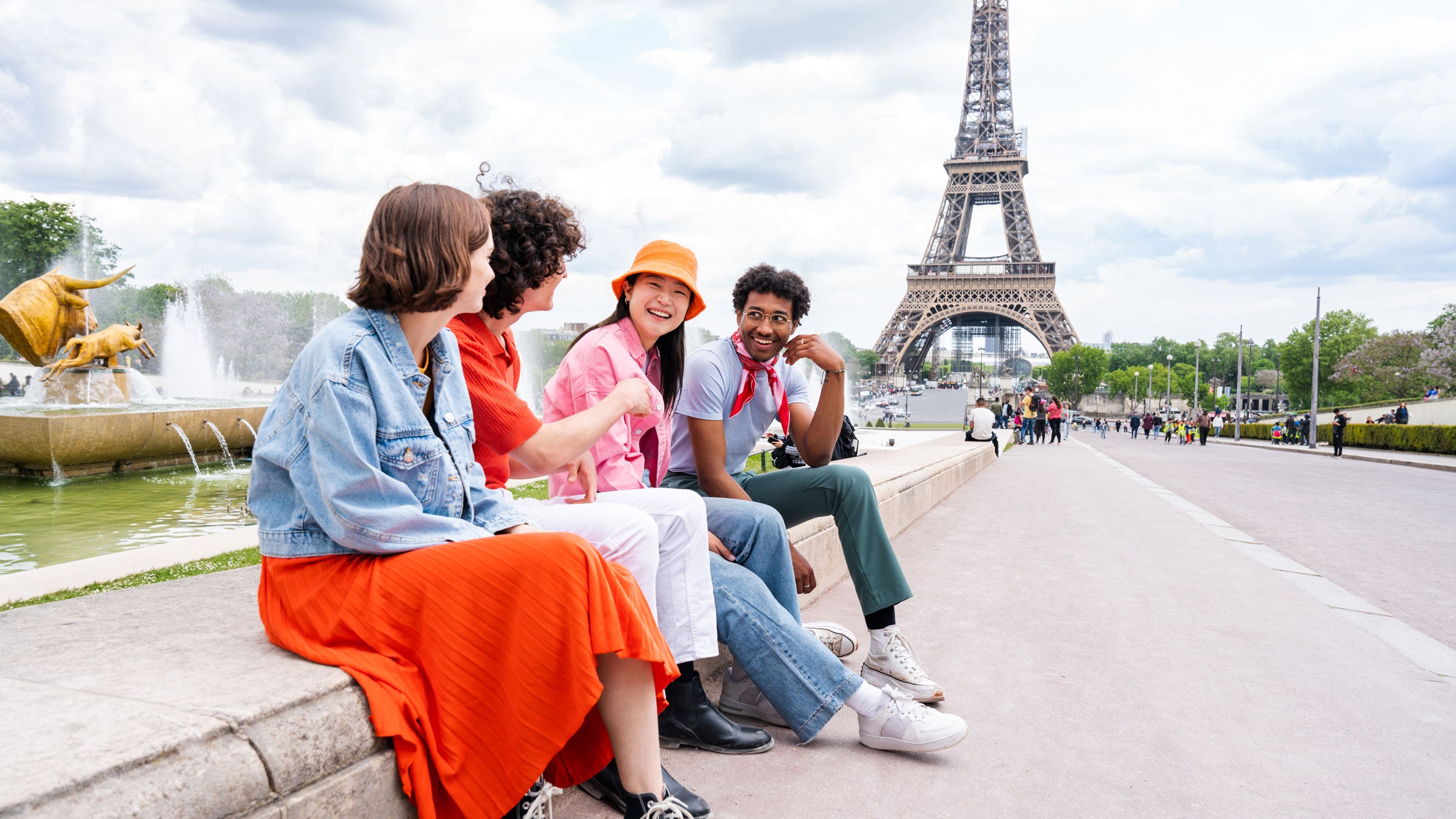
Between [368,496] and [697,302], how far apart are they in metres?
1.54

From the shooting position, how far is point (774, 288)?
11.4 ft

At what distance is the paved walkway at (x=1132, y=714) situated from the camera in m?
2.24

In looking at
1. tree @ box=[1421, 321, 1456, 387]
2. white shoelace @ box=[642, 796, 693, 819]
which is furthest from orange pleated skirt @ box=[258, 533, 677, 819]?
tree @ box=[1421, 321, 1456, 387]

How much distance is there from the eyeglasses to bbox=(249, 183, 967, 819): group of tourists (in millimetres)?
597

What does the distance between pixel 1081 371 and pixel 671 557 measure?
97194mm

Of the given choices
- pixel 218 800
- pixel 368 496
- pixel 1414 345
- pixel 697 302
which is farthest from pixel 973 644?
pixel 1414 345

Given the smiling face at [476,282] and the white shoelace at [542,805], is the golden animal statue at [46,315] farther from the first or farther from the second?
the white shoelace at [542,805]

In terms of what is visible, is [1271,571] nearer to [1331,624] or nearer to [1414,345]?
[1331,624]

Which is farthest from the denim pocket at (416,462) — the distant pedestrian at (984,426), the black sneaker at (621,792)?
the distant pedestrian at (984,426)

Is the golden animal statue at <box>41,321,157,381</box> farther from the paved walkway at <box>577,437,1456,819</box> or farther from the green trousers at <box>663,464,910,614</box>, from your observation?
the green trousers at <box>663,464,910,614</box>

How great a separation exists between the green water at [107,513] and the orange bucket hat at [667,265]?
14.3ft

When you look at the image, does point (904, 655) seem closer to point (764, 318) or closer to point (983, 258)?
point (764, 318)

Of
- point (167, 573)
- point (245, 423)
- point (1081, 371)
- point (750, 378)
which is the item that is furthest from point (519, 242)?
point (1081, 371)

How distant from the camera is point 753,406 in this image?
3.57m
